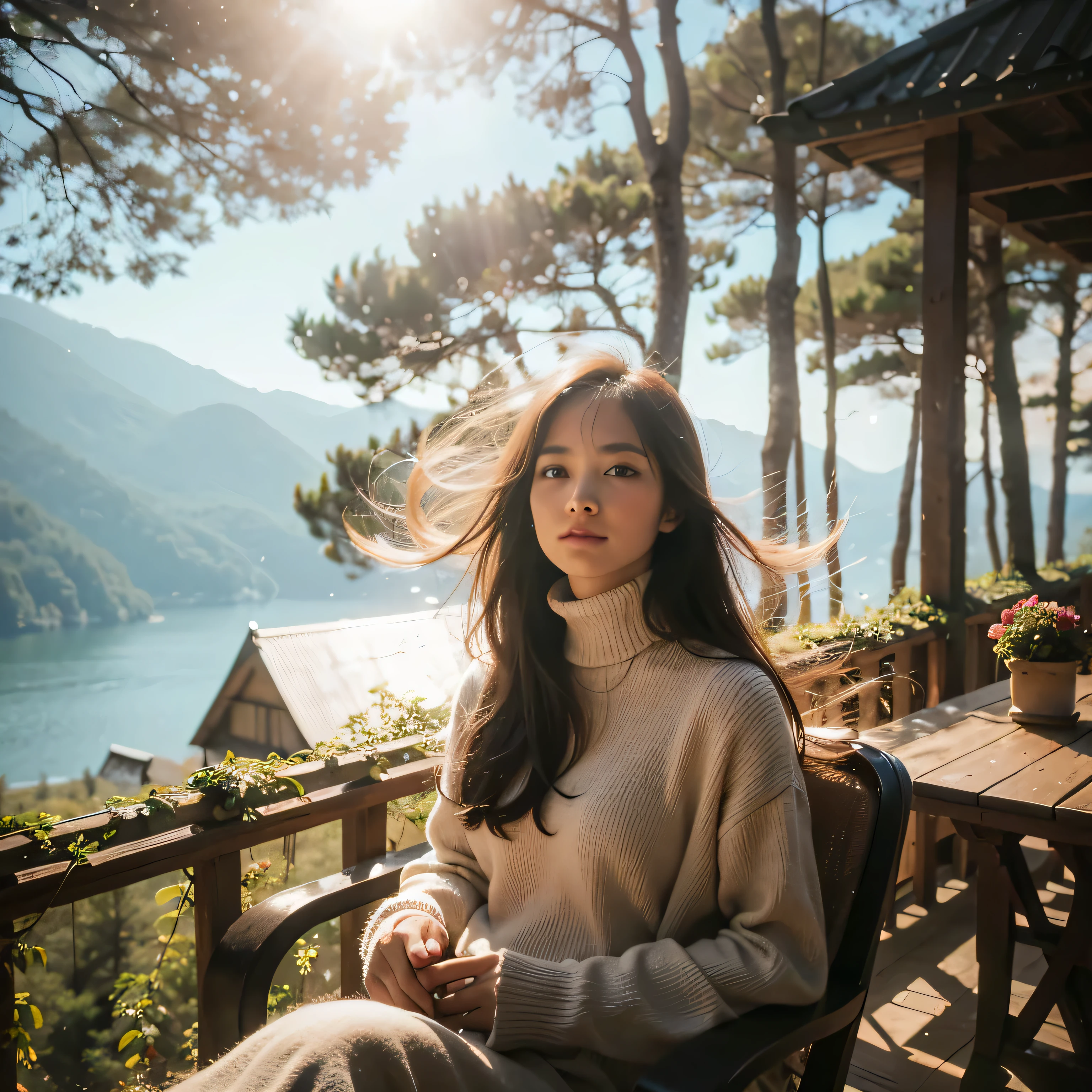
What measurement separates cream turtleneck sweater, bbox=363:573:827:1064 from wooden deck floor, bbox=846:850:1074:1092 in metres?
1.18

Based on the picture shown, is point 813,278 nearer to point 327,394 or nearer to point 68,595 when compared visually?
point 327,394

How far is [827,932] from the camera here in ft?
3.45

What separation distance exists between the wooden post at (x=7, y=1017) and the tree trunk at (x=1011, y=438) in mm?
7794

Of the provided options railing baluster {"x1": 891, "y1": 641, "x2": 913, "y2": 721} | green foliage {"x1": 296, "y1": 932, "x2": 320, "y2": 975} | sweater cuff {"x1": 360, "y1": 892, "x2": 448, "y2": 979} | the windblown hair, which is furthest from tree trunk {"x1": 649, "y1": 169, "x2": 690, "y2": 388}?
sweater cuff {"x1": 360, "y1": 892, "x2": 448, "y2": 979}

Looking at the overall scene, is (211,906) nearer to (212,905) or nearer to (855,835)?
(212,905)

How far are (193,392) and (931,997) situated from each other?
16569 millimetres

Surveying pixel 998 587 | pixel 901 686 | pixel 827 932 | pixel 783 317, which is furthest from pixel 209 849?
pixel 783 317

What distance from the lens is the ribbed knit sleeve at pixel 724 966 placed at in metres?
0.89

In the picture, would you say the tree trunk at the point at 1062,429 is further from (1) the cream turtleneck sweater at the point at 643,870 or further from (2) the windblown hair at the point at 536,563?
(1) the cream turtleneck sweater at the point at 643,870

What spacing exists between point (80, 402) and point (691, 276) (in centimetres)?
841

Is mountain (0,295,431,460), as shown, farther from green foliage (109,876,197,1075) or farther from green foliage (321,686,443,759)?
green foliage (321,686,443,759)

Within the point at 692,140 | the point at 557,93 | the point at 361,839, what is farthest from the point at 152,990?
the point at 692,140

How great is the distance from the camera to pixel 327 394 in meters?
8.88

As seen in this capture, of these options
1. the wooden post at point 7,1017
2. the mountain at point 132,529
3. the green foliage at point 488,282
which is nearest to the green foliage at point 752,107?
the green foliage at point 488,282
